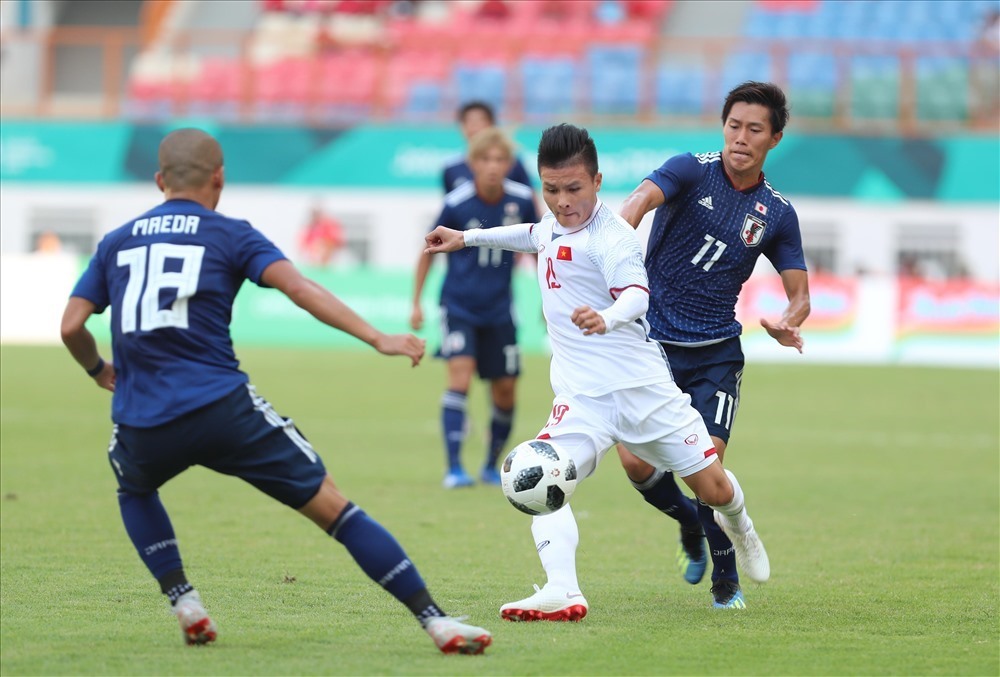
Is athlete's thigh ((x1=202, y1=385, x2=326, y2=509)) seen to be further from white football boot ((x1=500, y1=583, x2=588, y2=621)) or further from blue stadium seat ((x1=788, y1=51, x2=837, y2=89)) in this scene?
blue stadium seat ((x1=788, y1=51, x2=837, y2=89))

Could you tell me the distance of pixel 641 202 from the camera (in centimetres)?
602

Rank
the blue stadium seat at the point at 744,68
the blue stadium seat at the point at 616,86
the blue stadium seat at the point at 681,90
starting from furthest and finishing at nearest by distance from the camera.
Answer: the blue stadium seat at the point at 616,86, the blue stadium seat at the point at 681,90, the blue stadium seat at the point at 744,68

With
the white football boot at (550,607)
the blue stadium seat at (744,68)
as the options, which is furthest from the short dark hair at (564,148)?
the blue stadium seat at (744,68)

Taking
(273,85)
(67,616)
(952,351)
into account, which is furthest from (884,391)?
(273,85)

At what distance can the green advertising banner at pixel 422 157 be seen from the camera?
28.7 metres

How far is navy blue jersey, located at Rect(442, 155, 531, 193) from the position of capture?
11062 millimetres

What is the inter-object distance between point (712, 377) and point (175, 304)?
8.57 feet

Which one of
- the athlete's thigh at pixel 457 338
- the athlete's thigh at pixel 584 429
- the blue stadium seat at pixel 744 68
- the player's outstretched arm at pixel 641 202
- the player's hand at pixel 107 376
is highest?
the blue stadium seat at pixel 744 68

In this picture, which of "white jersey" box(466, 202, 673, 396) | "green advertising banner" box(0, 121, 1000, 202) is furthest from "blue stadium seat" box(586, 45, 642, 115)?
"white jersey" box(466, 202, 673, 396)

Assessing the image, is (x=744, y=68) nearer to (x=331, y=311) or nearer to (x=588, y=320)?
(x=588, y=320)

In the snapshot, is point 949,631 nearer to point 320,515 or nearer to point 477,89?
point 320,515

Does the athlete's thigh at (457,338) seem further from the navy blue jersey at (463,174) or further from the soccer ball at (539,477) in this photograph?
the soccer ball at (539,477)

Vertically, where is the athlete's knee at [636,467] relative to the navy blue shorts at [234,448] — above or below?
below

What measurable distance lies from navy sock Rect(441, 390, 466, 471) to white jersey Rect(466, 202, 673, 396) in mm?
4805
